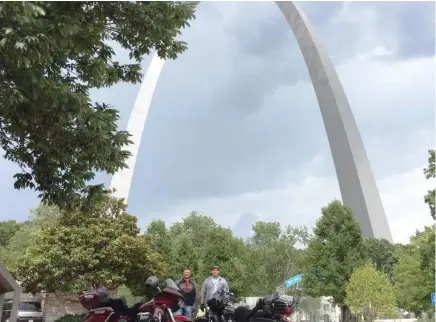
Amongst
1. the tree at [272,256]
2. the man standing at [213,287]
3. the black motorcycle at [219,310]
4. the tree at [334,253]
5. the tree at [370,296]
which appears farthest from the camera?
the tree at [272,256]

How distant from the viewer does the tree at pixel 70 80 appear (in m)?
6.35

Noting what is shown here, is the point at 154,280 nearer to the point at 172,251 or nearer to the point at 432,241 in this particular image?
the point at 432,241

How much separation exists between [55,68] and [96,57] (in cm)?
68

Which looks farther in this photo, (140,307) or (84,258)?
(84,258)

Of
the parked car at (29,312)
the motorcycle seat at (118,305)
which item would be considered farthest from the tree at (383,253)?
the motorcycle seat at (118,305)

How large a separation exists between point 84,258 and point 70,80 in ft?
49.7

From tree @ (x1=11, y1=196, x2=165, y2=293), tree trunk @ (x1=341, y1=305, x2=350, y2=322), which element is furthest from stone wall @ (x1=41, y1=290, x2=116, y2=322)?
tree trunk @ (x1=341, y1=305, x2=350, y2=322)

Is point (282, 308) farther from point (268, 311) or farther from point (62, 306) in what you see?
point (62, 306)

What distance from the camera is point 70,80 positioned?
9.06m

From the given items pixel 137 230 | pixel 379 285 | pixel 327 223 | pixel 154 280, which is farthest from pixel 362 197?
pixel 154 280

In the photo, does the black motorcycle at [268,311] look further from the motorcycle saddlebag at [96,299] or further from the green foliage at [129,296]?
the green foliage at [129,296]

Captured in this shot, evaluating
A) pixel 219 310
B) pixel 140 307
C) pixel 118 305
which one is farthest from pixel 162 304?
pixel 219 310

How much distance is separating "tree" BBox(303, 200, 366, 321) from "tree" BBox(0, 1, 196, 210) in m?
20.0

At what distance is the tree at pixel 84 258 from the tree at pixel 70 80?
47.4 feet
